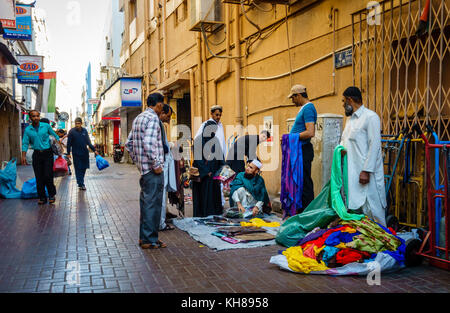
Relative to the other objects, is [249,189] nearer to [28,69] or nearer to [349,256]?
[349,256]

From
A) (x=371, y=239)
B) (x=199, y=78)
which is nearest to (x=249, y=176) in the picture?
(x=371, y=239)

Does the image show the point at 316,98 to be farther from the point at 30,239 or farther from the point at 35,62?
the point at 35,62

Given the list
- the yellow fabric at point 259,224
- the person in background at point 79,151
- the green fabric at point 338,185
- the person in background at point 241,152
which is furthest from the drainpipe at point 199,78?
the green fabric at point 338,185

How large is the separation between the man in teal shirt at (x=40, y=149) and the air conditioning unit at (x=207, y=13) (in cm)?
508

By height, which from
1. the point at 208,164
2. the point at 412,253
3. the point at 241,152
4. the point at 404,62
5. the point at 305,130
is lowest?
the point at 412,253

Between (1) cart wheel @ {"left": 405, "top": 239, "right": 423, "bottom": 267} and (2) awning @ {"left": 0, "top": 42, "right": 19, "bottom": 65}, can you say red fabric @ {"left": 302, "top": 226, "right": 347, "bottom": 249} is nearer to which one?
(1) cart wheel @ {"left": 405, "top": 239, "right": 423, "bottom": 267}

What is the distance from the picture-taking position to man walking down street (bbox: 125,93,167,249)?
16.6 ft

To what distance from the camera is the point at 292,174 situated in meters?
5.79

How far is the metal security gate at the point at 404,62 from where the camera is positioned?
17.7 ft

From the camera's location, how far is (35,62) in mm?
19844

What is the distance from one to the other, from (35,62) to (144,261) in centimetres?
1802

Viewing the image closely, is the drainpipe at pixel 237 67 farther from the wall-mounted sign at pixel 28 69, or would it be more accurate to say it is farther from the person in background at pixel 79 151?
the wall-mounted sign at pixel 28 69

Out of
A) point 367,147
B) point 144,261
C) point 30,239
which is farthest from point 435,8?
point 30,239

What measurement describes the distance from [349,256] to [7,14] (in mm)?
14845
